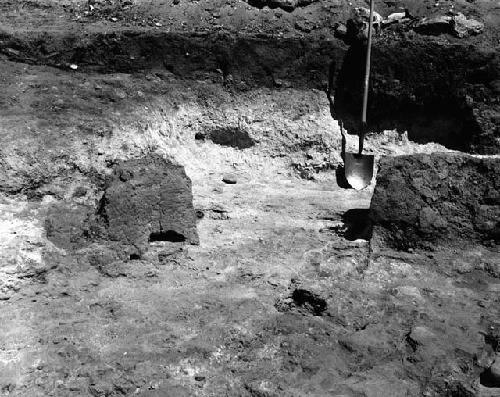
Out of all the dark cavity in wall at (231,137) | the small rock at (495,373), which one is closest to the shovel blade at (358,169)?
the dark cavity in wall at (231,137)

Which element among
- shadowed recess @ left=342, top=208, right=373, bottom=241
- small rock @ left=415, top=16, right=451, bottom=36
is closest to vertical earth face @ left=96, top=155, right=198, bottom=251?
shadowed recess @ left=342, top=208, right=373, bottom=241

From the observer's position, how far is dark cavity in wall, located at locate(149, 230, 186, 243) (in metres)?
5.61

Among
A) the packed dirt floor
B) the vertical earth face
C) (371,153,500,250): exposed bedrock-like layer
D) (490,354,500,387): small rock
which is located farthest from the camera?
(371,153,500,250): exposed bedrock-like layer

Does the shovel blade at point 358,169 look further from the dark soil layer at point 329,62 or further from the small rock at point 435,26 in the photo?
the small rock at point 435,26

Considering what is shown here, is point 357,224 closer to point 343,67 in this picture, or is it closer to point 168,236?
point 168,236

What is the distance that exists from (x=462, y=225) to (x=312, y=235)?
1357 millimetres

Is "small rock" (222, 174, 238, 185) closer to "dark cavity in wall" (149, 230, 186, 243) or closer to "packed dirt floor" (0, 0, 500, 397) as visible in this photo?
"packed dirt floor" (0, 0, 500, 397)

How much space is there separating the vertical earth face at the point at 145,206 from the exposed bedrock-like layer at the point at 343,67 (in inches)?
87.6

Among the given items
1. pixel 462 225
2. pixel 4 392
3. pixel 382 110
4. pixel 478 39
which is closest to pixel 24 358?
pixel 4 392

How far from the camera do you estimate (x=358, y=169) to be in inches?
289

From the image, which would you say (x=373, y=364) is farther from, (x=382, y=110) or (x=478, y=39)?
(x=478, y=39)

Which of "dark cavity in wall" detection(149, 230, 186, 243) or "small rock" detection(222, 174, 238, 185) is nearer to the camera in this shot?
"dark cavity in wall" detection(149, 230, 186, 243)

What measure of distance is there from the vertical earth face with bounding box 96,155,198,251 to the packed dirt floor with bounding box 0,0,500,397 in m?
0.10

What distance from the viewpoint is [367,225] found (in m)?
5.94
